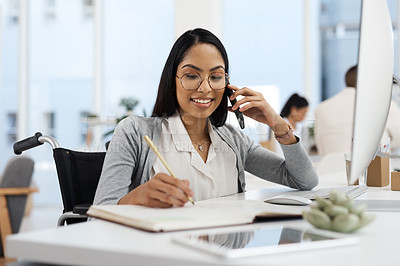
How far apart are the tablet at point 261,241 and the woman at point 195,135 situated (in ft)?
2.01

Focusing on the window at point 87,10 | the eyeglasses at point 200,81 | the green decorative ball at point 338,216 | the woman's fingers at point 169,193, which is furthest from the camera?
the window at point 87,10

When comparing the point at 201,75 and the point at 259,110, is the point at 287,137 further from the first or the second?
the point at 201,75

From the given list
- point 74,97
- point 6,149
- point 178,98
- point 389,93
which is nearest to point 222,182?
point 178,98

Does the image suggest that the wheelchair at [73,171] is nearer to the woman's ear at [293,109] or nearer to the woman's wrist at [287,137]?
the woman's wrist at [287,137]

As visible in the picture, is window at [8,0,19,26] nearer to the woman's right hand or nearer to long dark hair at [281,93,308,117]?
long dark hair at [281,93,308,117]

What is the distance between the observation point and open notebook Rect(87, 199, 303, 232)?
794 millimetres

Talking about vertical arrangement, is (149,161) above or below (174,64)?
below

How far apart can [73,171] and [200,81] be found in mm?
560

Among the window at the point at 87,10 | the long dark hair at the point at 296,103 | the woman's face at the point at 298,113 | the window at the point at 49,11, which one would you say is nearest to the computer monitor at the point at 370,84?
the woman's face at the point at 298,113

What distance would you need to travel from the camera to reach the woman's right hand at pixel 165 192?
0.98 metres

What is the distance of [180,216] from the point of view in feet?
2.83

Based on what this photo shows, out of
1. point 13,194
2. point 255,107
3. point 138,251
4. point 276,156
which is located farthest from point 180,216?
point 13,194

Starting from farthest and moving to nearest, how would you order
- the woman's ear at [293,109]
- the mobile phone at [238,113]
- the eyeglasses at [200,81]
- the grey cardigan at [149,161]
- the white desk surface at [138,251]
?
1. the woman's ear at [293,109]
2. the mobile phone at [238,113]
3. the eyeglasses at [200,81]
4. the grey cardigan at [149,161]
5. the white desk surface at [138,251]

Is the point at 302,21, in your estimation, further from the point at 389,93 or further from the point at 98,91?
the point at 389,93
